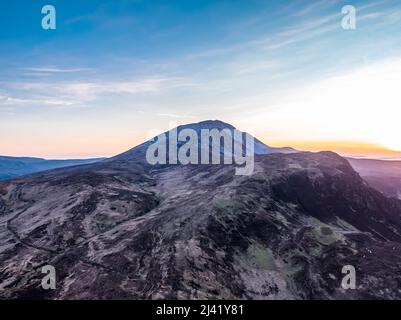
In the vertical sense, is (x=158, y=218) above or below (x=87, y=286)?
above

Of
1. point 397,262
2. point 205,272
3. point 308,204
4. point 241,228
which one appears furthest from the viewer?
point 308,204

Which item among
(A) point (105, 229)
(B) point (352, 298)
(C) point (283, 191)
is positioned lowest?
(B) point (352, 298)

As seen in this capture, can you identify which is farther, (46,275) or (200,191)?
(200,191)

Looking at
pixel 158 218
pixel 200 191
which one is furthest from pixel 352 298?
pixel 200 191

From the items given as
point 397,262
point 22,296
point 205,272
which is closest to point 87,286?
point 22,296

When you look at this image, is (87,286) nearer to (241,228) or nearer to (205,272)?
(205,272)
